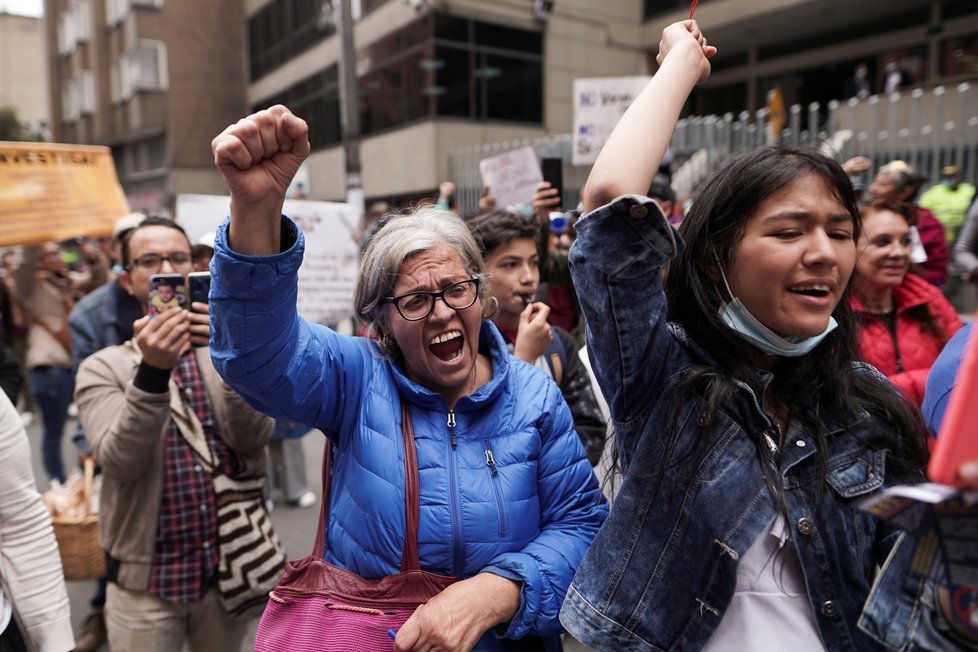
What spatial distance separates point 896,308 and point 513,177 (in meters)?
3.06

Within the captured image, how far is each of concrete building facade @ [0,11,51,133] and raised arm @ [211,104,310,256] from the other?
173 feet

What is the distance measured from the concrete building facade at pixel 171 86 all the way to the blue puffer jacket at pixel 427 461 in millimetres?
25594

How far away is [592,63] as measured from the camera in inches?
770

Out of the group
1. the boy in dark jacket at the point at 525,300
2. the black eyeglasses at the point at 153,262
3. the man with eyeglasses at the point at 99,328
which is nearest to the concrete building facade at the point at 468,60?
the man with eyeglasses at the point at 99,328

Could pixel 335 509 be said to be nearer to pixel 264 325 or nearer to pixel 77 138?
pixel 264 325

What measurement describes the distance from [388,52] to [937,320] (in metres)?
18.4

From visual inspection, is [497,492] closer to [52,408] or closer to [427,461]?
[427,461]

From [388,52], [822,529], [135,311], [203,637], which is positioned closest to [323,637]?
[822,529]

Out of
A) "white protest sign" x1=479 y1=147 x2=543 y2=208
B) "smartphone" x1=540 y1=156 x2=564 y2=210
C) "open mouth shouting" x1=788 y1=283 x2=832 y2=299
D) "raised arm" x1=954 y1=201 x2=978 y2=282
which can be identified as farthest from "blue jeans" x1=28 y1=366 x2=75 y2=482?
"raised arm" x1=954 y1=201 x2=978 y2=282

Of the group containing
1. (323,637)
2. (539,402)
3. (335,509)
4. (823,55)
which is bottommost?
(323,637)

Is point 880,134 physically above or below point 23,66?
below

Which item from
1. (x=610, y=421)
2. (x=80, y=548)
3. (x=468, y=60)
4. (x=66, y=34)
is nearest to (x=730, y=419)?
(x=610, y=421)

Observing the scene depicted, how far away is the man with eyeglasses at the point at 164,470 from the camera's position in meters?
2.18

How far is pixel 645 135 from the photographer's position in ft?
3.90
